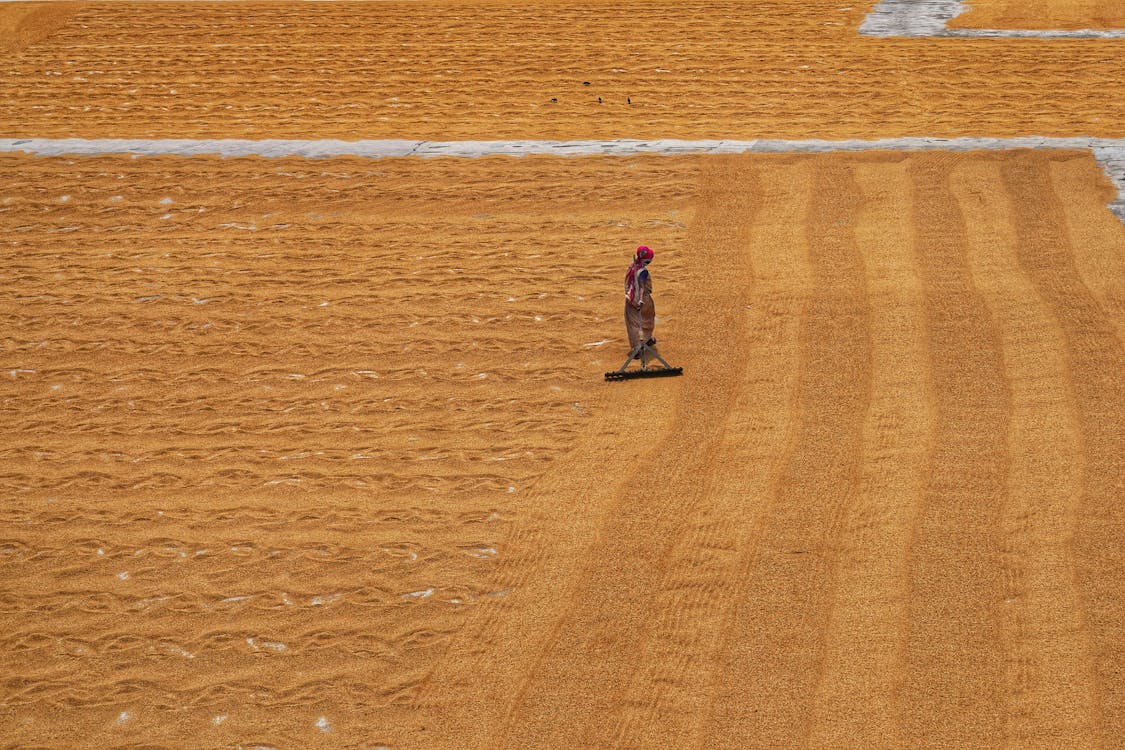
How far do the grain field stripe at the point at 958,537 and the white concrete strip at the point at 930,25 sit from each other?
711 cm

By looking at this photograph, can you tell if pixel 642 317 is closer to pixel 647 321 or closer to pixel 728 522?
pixel 647 321

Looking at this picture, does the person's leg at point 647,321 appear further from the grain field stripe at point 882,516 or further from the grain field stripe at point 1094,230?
the grain field stripe at point 1094,230

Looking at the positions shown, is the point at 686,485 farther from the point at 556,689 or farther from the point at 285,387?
the point at 285,387

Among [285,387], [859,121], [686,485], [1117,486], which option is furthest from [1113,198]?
[285,387]

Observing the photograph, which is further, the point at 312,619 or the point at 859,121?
the point at 859,121

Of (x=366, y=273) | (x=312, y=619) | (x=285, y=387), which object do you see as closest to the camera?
(x=312, y=619)

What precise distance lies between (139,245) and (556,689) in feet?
27.1

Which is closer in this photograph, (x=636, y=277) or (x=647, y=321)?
(x=636, y=277)

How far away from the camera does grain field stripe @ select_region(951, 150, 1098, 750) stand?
6.41m

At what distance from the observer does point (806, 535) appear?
7875 mm

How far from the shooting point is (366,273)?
12.1m

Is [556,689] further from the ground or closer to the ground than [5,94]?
closer to the ground

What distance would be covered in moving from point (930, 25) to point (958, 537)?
40.0ft

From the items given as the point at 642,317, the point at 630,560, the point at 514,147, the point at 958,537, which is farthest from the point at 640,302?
the point at 514,147
